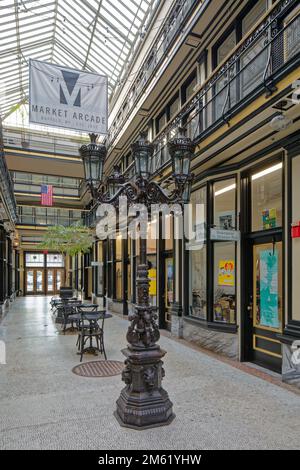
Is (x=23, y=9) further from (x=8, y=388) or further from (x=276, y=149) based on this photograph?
(x=8, y=388)

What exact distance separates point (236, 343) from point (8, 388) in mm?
4118

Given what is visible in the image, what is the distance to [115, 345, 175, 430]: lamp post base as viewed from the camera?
12.4ft

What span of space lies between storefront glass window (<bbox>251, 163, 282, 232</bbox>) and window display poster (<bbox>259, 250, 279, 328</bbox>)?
55cm

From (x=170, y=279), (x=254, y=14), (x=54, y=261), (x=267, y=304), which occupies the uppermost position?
(x=254, y=14)

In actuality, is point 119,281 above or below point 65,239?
below

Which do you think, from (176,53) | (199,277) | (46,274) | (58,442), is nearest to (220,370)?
(199,277)

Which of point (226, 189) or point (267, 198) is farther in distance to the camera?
point (226, 189)

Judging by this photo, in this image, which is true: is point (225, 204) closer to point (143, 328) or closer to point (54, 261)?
point (143, 328)

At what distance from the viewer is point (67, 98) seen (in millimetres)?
6969

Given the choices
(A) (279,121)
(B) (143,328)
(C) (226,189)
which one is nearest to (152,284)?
(C) (226,189)

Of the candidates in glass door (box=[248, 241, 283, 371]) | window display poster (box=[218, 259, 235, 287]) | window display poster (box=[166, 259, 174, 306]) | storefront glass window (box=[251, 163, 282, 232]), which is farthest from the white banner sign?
window display poster (box=[166, 259, 174, 306])

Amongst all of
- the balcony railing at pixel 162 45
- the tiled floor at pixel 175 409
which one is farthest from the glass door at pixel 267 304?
the balcony railing at pixel 162 45

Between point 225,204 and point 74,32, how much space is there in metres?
13.1
